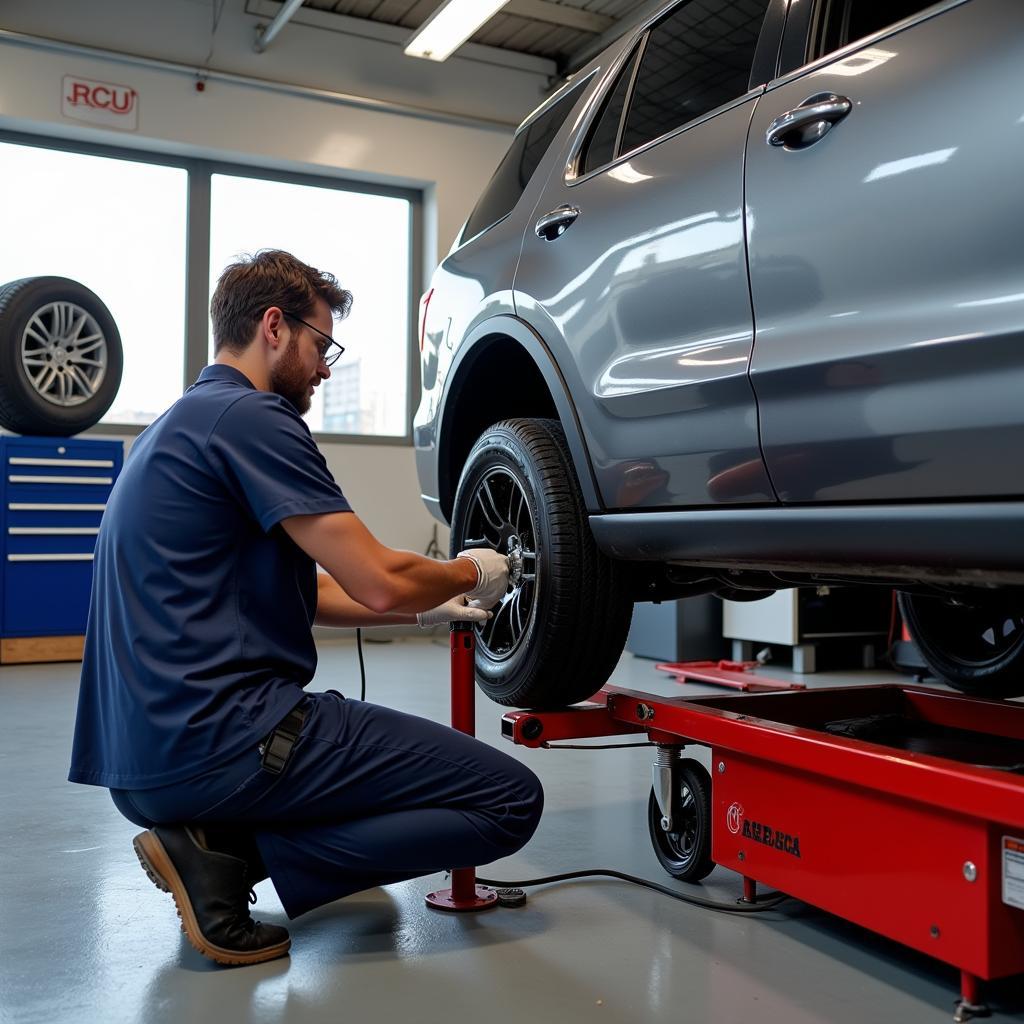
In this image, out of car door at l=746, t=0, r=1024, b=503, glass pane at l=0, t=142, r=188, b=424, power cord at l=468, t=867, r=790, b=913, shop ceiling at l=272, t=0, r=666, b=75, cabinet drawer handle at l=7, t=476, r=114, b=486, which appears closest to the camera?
car door at l=746, t=0, r=1024, b=503

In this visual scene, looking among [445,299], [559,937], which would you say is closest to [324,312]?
[445,299]

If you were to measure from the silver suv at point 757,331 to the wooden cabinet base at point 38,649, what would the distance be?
153 inches

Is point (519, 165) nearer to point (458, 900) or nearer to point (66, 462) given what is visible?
point (458, 900)

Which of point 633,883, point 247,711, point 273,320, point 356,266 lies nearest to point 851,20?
point 273,320

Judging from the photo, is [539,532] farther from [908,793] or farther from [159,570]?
[908,793]

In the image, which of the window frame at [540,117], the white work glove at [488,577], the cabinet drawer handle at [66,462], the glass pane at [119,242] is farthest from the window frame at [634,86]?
the glass pane at [119,242]

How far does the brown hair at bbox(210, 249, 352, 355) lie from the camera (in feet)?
6.45

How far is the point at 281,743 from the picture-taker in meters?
1.71

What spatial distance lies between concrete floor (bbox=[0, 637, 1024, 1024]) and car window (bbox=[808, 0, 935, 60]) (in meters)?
1.44

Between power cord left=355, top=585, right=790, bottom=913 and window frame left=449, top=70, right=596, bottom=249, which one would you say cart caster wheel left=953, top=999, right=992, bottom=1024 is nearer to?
power cord left=355, top=585, right=790, bottom=913

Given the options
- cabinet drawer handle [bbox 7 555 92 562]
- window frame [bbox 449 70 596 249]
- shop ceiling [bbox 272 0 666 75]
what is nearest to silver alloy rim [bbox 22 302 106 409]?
cabinet drawer handle [bbox 7 555 92 562]

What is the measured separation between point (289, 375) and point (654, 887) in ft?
3.89

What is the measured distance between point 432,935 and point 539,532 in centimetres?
80

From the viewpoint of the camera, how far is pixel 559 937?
1811 millimetres
